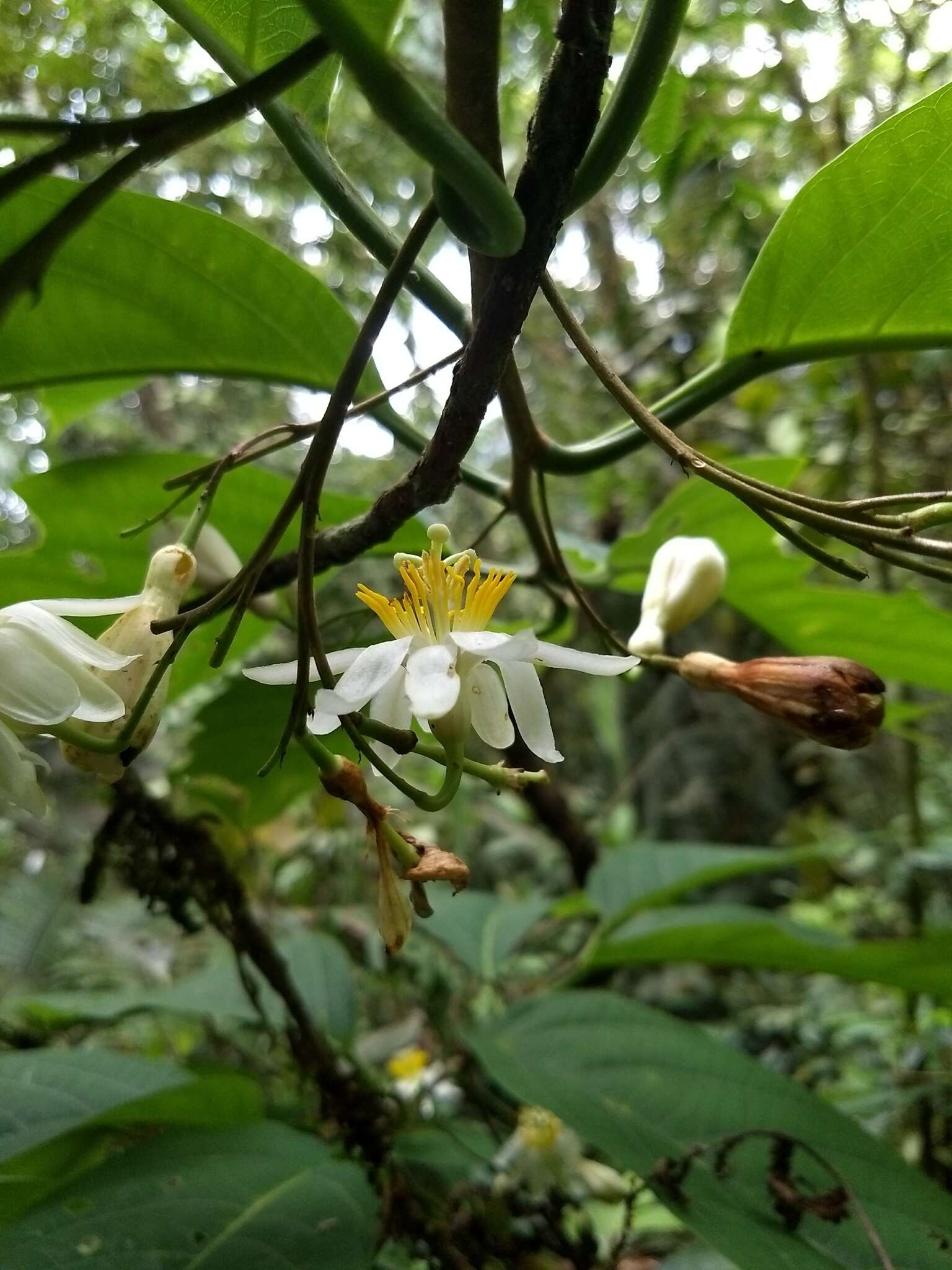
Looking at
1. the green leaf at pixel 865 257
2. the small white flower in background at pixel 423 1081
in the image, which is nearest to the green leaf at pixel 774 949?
the small white flower in background at pixel 423 1081

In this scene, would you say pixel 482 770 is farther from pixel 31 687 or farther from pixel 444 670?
pixel 31 687

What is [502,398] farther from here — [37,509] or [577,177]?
[37,509]

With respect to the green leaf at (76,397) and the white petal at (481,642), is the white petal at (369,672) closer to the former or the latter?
the white petal at (481,642)

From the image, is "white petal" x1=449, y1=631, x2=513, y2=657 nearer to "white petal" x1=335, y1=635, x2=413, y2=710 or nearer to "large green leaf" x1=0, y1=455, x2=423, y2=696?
"white petal" x1=335, y1=635, x2=413, y2=710

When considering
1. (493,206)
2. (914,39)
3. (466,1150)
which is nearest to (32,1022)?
(466,1150)

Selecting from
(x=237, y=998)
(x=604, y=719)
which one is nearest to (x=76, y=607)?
(x=237, y=998)

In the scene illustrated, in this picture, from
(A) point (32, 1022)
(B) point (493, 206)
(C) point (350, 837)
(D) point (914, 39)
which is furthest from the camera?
(C) point (350, 837)
